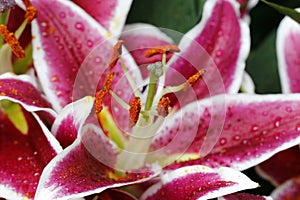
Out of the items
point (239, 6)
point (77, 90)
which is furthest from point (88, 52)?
point (239, 6)

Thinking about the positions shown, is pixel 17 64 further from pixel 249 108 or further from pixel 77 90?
pixel 249 108

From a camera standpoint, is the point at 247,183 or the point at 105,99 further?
the point at 105,99

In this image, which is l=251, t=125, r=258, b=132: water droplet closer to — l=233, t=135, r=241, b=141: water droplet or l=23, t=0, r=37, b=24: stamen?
l=233, t=135, r=241, b=141: water droplet

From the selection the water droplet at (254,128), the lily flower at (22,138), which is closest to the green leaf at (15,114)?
the lily flower at (22,138)

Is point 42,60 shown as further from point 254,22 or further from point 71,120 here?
point 254,22

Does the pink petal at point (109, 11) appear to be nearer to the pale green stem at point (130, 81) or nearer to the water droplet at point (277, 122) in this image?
the pale green stem at point (130, 81)

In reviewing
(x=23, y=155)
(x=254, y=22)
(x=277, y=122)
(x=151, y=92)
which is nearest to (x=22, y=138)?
(x=23, y=155)

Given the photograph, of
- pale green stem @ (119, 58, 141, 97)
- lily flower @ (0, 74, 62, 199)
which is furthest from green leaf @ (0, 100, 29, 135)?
pale green stem @ (119, 58, 141, 97)
